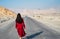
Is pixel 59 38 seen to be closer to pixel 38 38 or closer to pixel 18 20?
pixel 38 38

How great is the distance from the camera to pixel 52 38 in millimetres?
14320

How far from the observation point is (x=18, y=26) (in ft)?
44.3

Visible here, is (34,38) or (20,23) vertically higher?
(20,23)

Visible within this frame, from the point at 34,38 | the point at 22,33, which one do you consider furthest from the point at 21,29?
the point at 34,38

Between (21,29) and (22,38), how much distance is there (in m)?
0.87

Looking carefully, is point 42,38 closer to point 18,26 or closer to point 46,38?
point 46,38

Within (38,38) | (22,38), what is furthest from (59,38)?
(22,38)

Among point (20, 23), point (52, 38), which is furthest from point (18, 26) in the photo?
point (52, 38)

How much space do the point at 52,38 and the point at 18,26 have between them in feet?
8.52

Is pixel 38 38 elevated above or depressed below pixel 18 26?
below

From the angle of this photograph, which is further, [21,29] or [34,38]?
[34,38]

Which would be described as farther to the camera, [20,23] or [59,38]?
[59,38]

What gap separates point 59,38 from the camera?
14.4 m

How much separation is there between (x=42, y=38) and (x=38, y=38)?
14.6 inches
